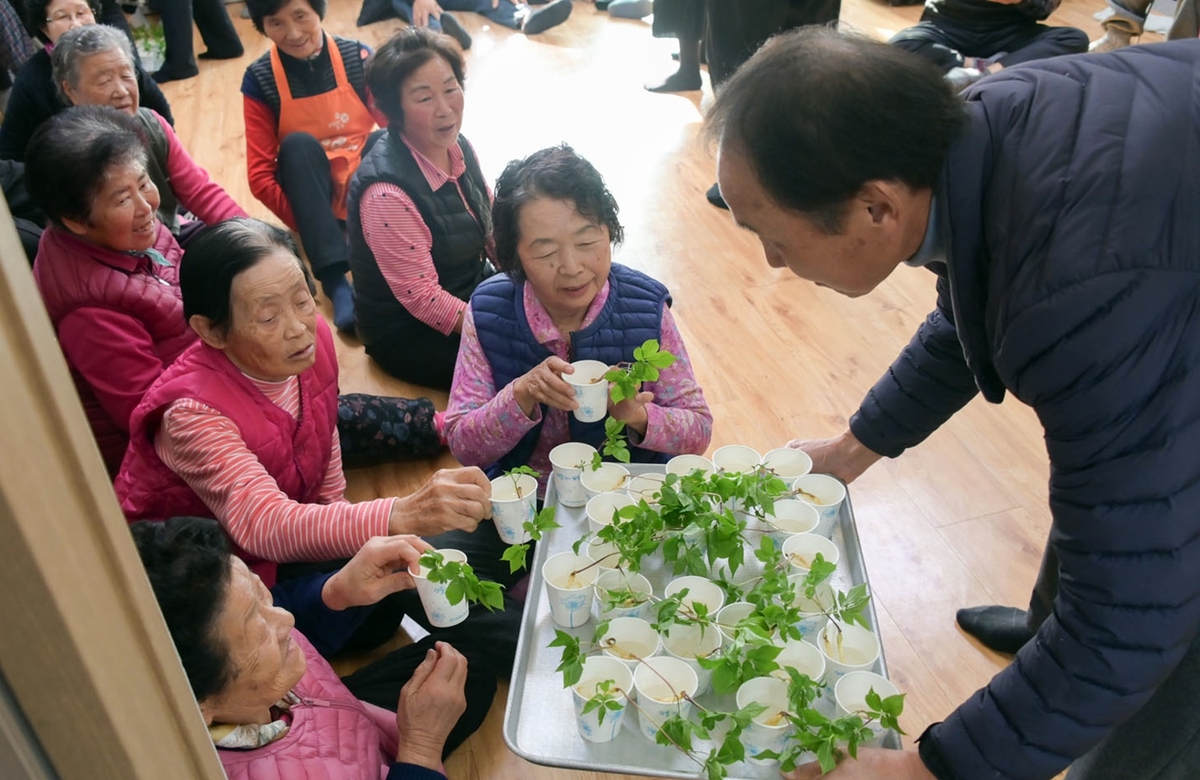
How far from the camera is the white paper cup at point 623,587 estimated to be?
1283 millimetres

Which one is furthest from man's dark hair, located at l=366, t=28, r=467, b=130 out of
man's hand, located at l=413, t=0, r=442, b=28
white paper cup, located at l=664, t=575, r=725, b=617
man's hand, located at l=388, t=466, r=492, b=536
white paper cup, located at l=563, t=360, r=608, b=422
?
man's hand, located at l=413, t=0, r=442, b=28

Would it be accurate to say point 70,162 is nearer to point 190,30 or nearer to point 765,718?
point 765,718

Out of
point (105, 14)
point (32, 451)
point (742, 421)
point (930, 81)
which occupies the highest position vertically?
point (32, 451)

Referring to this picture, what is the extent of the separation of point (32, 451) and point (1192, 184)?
3.27 ft

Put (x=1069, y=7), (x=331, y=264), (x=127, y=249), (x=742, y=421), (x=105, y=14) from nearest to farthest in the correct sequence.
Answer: (x=127, y=249) → (x=742, y=421) → (x=331, y=264) → (x=105, y=14) → (x=1069, y=7)

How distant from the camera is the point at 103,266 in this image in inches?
80.4

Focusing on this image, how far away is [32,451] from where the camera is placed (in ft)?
1.32

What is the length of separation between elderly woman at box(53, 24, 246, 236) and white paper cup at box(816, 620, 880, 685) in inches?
81.0

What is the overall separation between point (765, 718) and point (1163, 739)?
1.70 feet

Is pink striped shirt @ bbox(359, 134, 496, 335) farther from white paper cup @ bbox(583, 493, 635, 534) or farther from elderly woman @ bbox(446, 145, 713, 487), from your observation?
white paper cup @ bbox(583, 493, 635, 534)

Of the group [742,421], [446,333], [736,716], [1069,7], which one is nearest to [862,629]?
[736,716]

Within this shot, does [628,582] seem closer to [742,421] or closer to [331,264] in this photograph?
[742,421]

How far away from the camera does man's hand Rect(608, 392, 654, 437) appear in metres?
1.64

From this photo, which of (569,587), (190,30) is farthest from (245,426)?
(190,30)
